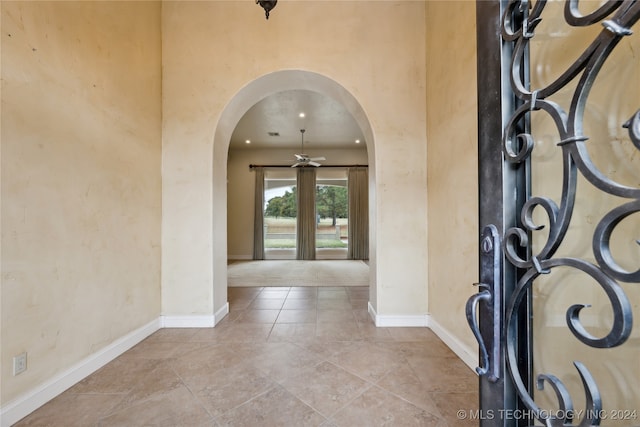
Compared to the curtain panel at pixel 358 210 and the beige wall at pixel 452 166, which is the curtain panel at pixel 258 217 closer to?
the curtain panel at pixel 358 210

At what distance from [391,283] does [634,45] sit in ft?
7.95

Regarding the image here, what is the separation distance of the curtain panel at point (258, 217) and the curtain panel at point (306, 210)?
1.13 m

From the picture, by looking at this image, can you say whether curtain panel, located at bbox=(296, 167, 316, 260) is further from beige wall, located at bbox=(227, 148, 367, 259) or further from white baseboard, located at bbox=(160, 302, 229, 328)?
white baseboard, located at bbox=(160, 302, 229, 328)

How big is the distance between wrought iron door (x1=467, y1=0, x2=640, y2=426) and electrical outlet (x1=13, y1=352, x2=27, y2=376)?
7.58ft

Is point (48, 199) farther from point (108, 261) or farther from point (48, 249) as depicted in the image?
point (108, 261)

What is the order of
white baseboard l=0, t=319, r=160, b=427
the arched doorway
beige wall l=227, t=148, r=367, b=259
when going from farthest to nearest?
beige wall l=227, t=148, r=367, b=259 → the arched doorway → white baseboard l=0, t=319, r=160, b=427

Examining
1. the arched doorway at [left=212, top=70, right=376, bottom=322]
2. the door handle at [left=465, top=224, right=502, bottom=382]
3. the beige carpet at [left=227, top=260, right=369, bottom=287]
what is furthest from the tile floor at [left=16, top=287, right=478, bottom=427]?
the beige carpet at [left=227, top=260, right=369, bottom=287]

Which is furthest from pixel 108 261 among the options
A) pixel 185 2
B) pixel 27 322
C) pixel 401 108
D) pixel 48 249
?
pixel 401 108

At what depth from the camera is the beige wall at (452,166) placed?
189 cm

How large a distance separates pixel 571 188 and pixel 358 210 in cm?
742

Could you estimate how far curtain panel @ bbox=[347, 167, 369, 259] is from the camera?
7.82 metres

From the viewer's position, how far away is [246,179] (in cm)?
800

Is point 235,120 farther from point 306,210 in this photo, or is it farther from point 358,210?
point 358,210

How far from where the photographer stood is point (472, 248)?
1.87m
